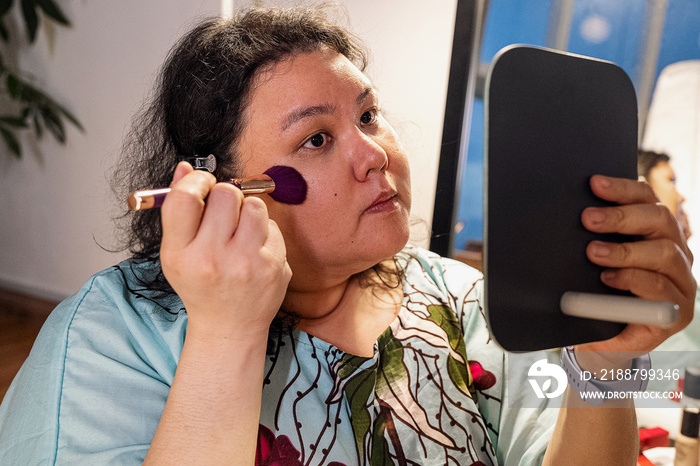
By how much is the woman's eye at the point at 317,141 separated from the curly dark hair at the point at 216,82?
0.36 feet

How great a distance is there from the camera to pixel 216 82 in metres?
0.79

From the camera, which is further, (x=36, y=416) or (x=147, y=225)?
(x=147, y=225)

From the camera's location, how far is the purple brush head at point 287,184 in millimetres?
693

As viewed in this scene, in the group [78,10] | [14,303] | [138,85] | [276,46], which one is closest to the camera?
[276,46]

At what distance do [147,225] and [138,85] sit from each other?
87 cm

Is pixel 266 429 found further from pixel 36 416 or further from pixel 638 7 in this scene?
pixel 638 7

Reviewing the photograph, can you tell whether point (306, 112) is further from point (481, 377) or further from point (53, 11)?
point (53, 11)

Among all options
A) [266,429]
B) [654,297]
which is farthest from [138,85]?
[654,297]

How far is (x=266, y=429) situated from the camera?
650mm

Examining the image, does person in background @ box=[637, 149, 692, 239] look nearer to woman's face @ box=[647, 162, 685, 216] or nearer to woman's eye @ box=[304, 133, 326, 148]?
woman's face @ box=[647, 162, 685, 216]

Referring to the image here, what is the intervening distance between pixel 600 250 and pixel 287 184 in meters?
0.38

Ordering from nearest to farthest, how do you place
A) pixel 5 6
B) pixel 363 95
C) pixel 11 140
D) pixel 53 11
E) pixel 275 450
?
pixel 275 450 < pixel 363 95 < pixel 53 11 < pixel 5 6 < pixel 11 140

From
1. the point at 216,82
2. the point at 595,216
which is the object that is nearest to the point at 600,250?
the point at 595,216

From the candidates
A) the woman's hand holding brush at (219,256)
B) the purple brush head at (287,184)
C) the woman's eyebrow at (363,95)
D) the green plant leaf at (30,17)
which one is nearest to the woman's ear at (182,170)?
the woman's hand holding brush at (219,256)
